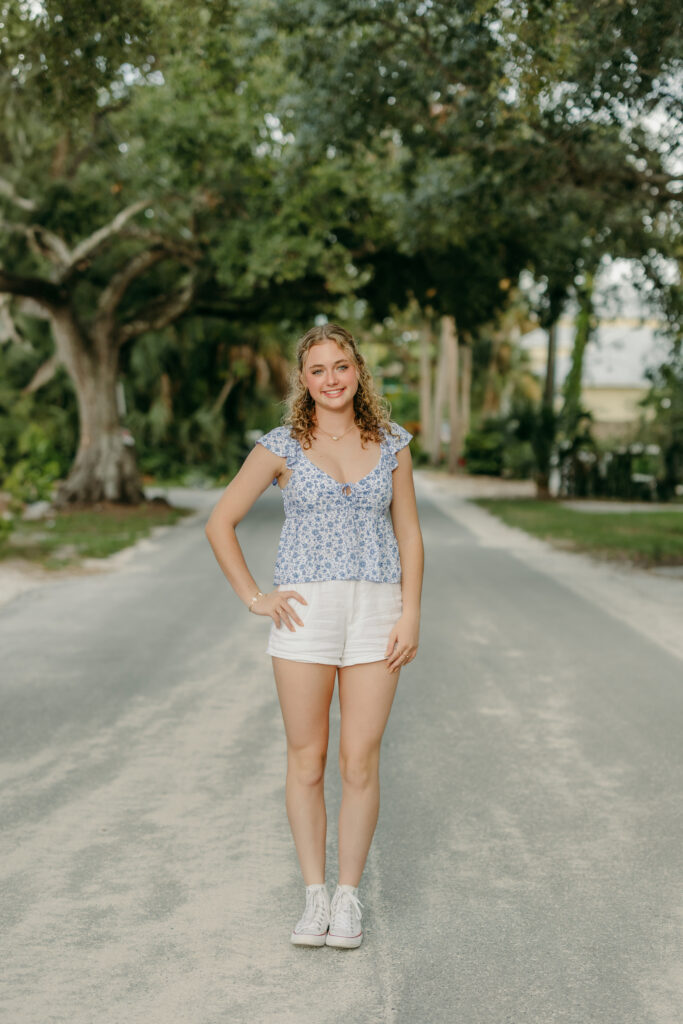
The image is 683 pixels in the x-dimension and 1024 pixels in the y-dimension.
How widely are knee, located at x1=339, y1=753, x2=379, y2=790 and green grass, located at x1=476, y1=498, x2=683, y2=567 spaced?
1265 cm

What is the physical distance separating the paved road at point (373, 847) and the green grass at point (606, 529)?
803cm

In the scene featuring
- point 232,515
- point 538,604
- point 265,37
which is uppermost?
point 265,37

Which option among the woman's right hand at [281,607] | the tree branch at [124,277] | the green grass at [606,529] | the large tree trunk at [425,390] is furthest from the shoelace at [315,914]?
the large tree trunk at [425,390]

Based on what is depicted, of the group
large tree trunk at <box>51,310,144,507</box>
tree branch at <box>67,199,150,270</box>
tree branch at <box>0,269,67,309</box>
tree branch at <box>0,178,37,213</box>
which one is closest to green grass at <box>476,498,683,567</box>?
large tree trunk at <box>51,310,144,507</box>

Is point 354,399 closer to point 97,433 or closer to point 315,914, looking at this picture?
point 315,914

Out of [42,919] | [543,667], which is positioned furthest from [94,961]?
[543,667]

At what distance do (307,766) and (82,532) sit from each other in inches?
651

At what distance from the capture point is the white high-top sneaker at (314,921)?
12.8 feet

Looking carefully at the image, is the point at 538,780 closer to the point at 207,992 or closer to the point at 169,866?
the point at 169,866

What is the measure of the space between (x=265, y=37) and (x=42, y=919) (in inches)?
382

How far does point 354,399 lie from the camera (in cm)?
414

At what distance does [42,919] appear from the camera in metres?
4.12

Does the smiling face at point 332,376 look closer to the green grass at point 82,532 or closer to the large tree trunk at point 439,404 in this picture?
the green grass at point 82,532

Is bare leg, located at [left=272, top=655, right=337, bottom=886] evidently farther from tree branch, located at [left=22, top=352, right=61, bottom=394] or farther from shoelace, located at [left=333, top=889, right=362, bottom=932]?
tree branch, located at [left=22, top=352, right=61, bottom=394]
